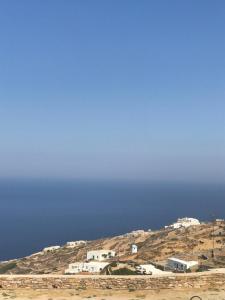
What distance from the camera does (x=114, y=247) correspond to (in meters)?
68.6

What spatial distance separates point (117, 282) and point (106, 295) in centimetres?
112

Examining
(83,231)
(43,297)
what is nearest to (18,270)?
(43,297)

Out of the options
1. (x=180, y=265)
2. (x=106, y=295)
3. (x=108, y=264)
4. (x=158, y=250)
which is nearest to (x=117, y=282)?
(x=106, y=295)

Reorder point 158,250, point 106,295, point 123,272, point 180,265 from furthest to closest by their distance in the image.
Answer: point 158,250, point 180,265, point 123,272, point 106,295

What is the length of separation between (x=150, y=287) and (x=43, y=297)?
14.4 ft

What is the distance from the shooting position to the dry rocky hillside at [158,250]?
43.5 meters

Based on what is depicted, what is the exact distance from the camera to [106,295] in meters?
18.4

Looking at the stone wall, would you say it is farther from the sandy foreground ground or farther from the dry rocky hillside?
the dry rocky hillside

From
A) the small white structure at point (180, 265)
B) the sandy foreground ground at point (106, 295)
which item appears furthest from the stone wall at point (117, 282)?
the small white structure at point (180, 265)

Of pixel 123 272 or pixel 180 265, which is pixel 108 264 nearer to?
pixel 180 265

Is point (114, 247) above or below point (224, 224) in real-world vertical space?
below

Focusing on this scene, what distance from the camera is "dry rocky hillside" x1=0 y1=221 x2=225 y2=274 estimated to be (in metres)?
43.5

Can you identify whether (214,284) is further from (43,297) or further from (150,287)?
(43,297)

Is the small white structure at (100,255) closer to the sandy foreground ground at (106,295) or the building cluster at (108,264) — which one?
the building cluster at (108,264)
